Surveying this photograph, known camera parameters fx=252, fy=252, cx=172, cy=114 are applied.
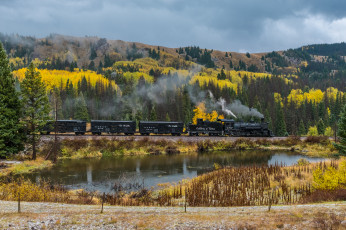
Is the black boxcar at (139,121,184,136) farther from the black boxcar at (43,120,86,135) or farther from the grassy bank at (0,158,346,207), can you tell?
the grassy bank at (0,158,346,207)

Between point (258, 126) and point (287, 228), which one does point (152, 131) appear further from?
point (287, 228)

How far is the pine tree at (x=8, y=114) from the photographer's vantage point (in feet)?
107

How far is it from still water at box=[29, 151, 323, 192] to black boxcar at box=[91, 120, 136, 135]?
12.9 meters

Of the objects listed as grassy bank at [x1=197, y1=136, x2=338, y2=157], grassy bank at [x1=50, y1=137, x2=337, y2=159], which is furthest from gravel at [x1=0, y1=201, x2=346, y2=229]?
grassy bank at [x1=197, y1=136, x2=338, y2=157]

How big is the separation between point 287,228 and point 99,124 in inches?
1967

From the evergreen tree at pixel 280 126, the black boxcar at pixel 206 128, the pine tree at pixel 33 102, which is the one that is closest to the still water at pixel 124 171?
the pine tree at pixel 33 102

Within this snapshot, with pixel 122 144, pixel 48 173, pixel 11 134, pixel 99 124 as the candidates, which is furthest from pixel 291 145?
pixel 11 134

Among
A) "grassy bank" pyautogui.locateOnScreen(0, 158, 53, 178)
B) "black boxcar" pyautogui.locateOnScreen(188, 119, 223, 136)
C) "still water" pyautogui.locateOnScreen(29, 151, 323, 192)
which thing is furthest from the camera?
"black boxcar" pyautogui.locateOnScreen(188, 119, 223, 136)

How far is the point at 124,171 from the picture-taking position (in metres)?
33.2

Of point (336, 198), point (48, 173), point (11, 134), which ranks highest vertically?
point (11, 134)

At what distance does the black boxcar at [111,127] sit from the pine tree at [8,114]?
2028cm

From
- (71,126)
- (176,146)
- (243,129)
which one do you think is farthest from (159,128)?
(243,129)

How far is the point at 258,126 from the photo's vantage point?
61031 millimetres

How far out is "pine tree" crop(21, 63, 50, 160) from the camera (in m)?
35.1
